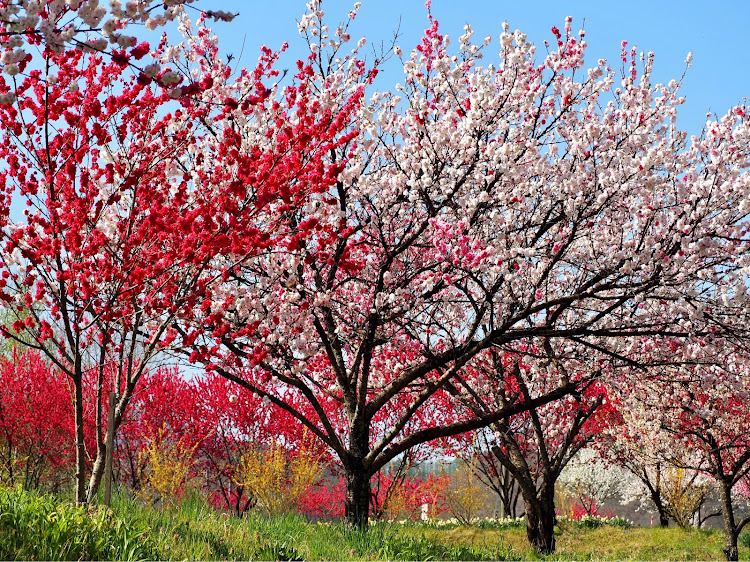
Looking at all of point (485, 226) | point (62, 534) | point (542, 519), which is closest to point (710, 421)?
point (542, 519)

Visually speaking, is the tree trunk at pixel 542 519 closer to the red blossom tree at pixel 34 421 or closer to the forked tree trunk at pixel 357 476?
the forked tree trunk at pixel 357 476

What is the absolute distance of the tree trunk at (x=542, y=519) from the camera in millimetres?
12320

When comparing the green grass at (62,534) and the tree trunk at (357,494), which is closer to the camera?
the green grass at (62,534)

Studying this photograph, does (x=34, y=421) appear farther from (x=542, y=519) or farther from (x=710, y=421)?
(x=710, y=421)

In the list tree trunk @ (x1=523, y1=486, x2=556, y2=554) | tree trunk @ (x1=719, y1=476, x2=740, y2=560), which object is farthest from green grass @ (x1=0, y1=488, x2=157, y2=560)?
tree trunk @ (x1=719, y1=476, x2=740, y2=560)

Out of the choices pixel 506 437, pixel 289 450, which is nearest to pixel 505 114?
pixel 506 437

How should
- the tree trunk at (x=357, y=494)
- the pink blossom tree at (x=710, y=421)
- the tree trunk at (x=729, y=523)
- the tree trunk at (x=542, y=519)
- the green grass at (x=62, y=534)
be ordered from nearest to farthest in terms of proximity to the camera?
the green grass at (x=62, y=534) < the tree trunk at (x=357, y=494) < the tree trunk at (x=542, y=519) < the pink blossom tree at (x=710, y=421) < the tree trunk at (x=729, y=523)

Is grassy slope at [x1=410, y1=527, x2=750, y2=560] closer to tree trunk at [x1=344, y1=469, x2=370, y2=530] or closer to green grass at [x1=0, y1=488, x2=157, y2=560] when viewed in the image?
tree trunk at [x1=344, y1=469, x2=370, y2=530]

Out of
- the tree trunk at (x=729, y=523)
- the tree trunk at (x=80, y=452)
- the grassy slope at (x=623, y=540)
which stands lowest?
the grassy slope at (x=623, y=540)

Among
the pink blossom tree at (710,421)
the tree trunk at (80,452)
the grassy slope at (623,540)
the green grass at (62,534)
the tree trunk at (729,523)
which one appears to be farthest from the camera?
the grassy slope at (623,540)

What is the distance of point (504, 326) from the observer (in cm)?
853

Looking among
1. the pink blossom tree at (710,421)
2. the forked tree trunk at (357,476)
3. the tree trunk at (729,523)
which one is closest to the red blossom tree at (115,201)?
the forked tree trunk at (357,476)

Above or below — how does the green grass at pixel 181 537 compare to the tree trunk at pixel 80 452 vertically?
below

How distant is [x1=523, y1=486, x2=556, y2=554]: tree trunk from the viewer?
12320 mm
